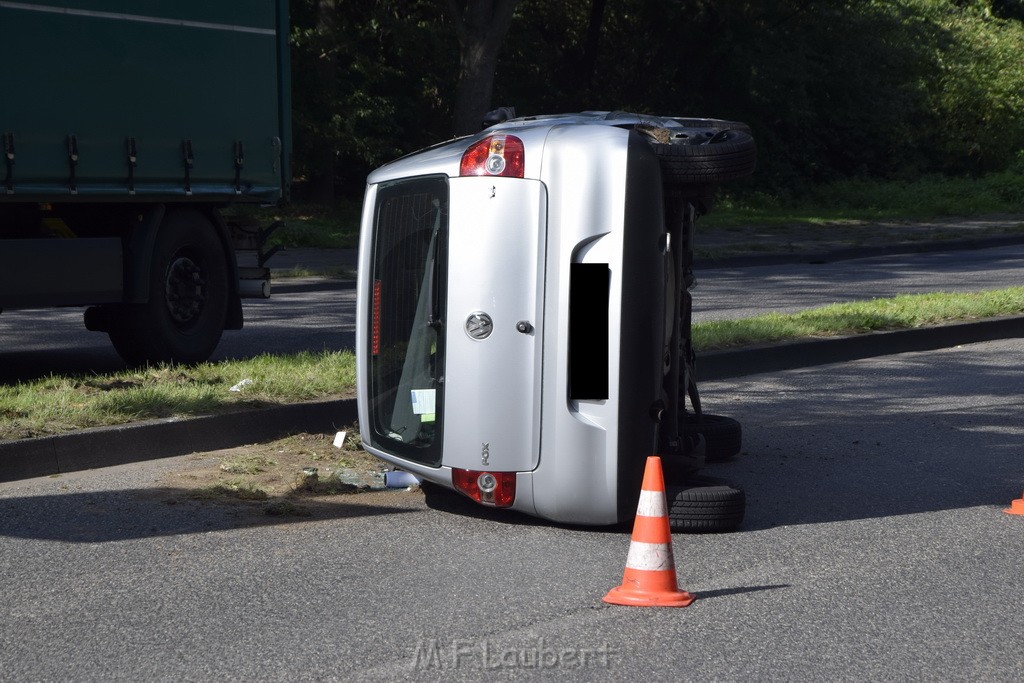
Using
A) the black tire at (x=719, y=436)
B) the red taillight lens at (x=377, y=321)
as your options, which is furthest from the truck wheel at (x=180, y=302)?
the black tire at (x=719, y=436)

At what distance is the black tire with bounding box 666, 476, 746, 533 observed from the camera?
5594 mm

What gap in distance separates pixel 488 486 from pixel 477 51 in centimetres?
2171

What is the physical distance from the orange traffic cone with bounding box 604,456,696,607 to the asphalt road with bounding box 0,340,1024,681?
2.9 inches

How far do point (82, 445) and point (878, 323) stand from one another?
7.39m

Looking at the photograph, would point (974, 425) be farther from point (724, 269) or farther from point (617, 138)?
point (724, 269)

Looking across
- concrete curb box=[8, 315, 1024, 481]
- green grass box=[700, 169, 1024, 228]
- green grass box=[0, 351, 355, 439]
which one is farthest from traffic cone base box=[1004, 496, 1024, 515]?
green grass box=[700, 169, 1024, 228]

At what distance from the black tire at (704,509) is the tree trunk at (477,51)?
21.1 meters

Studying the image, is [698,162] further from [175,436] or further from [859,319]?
[859,319]

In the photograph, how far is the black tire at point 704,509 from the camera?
220 inches

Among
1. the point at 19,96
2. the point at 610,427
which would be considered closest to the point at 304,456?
the point at 610,427

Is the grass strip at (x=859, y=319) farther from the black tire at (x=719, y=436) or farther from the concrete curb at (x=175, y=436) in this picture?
the black tire at (x=719, y=436)

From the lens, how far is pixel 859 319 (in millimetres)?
11781

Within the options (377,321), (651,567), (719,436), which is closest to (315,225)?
(719,436)

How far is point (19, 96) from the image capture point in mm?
9297
